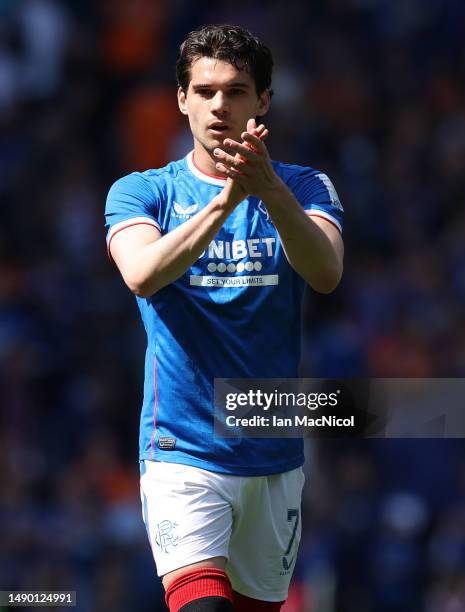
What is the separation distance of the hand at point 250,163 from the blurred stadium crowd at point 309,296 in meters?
4.81

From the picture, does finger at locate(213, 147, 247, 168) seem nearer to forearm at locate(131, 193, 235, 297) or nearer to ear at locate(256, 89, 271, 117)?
forearm at locate(131, 193, 235, 297)

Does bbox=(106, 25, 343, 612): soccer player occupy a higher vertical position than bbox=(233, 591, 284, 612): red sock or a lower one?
higher

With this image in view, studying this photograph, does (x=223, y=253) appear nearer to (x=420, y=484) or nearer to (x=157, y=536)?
(x=157, y=536)

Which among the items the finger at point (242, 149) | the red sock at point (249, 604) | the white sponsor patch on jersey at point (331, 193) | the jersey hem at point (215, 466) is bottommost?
the red sock at point (249, 604)

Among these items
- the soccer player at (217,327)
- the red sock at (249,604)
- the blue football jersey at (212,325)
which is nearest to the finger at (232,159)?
the soccer player at (217,327)

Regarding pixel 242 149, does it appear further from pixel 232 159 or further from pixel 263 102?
pixel 263 102

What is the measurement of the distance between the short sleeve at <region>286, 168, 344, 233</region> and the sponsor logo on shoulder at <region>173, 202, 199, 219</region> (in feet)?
1.24

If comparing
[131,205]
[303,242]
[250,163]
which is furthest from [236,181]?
[131,205]

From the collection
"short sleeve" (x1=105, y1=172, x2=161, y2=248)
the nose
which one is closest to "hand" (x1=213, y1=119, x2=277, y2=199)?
the nose

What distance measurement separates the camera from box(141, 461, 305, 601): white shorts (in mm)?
4770

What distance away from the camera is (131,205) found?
194 inches

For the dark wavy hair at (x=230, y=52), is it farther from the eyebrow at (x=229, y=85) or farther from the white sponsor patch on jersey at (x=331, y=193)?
the white sponsor patch on jersey at (x=331, y=193)

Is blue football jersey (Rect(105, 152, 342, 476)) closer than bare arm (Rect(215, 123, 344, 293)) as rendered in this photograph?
No

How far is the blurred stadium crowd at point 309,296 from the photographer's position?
9.70 m
